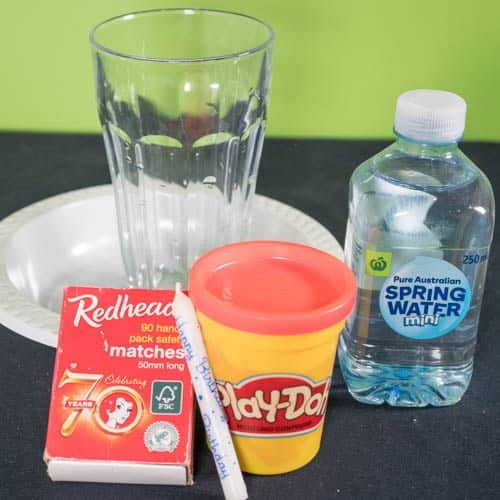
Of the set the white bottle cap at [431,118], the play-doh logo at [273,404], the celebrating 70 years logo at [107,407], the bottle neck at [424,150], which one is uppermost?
the white bottle cap at [431,118]

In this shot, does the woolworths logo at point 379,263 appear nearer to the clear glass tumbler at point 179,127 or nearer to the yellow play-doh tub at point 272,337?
the yellow play-doh tub at point 272,337

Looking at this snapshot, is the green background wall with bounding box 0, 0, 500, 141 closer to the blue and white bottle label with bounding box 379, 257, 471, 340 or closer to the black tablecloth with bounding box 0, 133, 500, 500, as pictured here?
the black tablecloth with bounding box 0, 133, 500, 500

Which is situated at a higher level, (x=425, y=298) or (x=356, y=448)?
(x=425, y=298)

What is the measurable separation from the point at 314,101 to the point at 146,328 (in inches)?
23.5

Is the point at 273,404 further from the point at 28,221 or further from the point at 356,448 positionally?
the point at 28,221

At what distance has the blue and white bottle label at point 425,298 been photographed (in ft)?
2.21

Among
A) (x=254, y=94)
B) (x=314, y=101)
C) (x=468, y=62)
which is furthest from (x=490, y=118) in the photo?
(x=254, y=94)

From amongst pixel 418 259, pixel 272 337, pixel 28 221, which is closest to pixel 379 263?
pixel 418 259

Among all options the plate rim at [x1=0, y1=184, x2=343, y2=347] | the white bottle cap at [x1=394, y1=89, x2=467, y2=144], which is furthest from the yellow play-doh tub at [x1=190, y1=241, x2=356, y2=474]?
the plate rim at [x1=0, y1=184, x2=343, y2=347]

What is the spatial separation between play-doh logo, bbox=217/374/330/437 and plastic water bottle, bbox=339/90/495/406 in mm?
111

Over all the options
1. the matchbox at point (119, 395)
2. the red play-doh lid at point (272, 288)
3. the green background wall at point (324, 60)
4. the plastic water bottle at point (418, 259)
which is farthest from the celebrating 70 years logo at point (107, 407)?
the green background wall at point (324, 60)

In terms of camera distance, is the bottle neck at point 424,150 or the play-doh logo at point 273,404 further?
the bottle neck at point 424,150

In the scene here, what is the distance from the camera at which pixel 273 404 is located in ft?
2.02

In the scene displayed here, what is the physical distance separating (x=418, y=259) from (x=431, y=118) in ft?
0.38
